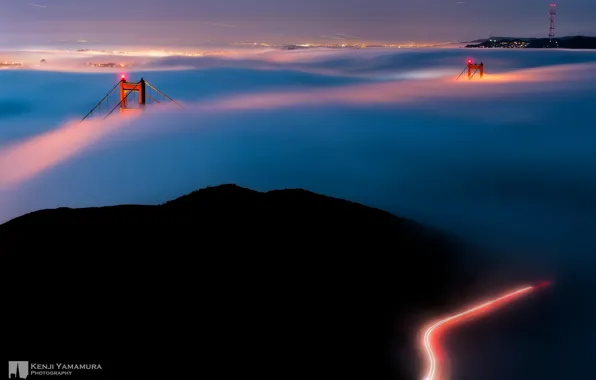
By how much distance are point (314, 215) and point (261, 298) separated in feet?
30.8

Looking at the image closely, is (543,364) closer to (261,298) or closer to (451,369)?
(451,369)

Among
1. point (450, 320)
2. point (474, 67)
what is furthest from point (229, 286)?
point (474, 67)

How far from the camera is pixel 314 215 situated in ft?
83.8

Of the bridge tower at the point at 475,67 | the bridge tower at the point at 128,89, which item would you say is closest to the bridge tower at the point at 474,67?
the bridge tower at the point at 475,67

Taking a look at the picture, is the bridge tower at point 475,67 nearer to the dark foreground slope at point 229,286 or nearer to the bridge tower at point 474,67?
the bridge tower at point 474,67

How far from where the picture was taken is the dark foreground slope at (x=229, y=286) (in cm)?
1392

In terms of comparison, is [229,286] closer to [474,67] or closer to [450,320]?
[450,320]

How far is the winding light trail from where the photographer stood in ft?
54.6

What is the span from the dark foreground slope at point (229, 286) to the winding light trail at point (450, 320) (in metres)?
0.54

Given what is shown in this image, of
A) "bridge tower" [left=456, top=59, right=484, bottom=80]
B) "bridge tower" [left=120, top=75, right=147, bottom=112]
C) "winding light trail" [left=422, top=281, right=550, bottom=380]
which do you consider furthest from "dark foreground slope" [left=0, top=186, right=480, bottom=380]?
"bridge tower" [left=456, top=59, right=484, bottom=80]

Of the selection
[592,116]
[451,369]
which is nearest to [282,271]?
[451,369]

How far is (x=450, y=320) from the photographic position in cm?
2058

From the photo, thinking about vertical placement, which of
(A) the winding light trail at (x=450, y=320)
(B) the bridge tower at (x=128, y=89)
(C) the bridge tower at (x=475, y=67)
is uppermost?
(C) the bridge tower at (x=475, y=67)

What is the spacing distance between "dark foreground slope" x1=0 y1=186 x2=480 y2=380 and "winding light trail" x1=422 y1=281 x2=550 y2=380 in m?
0.54
